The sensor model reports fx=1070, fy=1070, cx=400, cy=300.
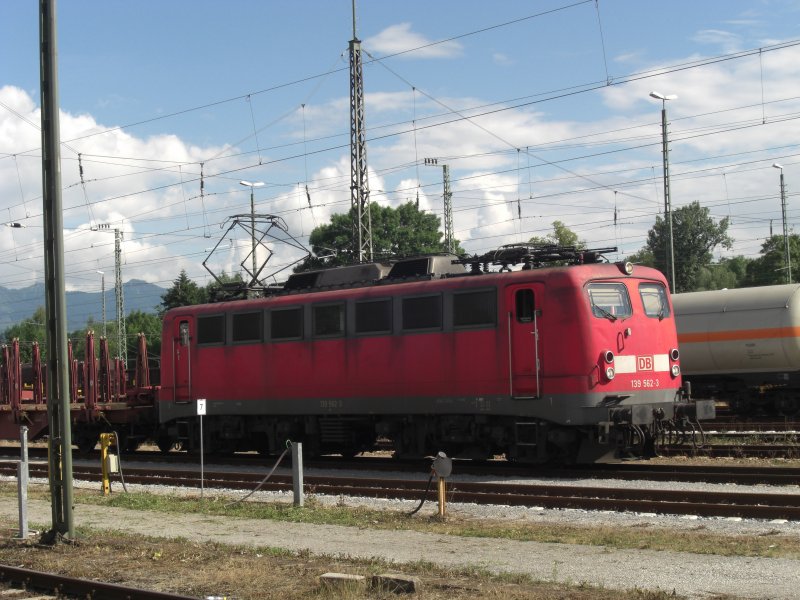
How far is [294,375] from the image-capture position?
23.0 m

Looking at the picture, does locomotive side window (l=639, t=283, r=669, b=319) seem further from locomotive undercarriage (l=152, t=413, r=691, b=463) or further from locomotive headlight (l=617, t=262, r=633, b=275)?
locomotive undercarriage (l=152, t=413, r=691, b=463)

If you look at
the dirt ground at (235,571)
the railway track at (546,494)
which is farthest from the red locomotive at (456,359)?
the dirt ground at (235,571)

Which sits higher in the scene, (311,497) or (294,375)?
(294,375)

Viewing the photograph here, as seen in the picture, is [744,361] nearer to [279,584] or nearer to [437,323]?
[437,323]

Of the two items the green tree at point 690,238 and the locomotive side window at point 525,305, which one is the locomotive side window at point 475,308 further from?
the green tree at point 690,238

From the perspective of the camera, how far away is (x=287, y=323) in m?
23.1

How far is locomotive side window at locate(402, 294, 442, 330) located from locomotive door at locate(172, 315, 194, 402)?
268 inches

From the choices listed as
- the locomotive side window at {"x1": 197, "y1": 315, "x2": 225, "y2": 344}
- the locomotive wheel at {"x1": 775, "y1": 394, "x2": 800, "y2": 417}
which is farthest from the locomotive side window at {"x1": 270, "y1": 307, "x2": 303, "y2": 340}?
the locomotive wheel at {"x1": 775, "y1": 394, "x2": 800, "y2": 417}

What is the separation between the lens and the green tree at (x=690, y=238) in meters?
99.7

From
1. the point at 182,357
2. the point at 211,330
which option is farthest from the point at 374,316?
the point at 182,357

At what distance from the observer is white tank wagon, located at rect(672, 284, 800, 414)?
30.0 meters

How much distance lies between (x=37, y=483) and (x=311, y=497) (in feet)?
25.6

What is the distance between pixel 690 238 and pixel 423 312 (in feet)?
284

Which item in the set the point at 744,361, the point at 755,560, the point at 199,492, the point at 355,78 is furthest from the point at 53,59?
the point at 744,361
